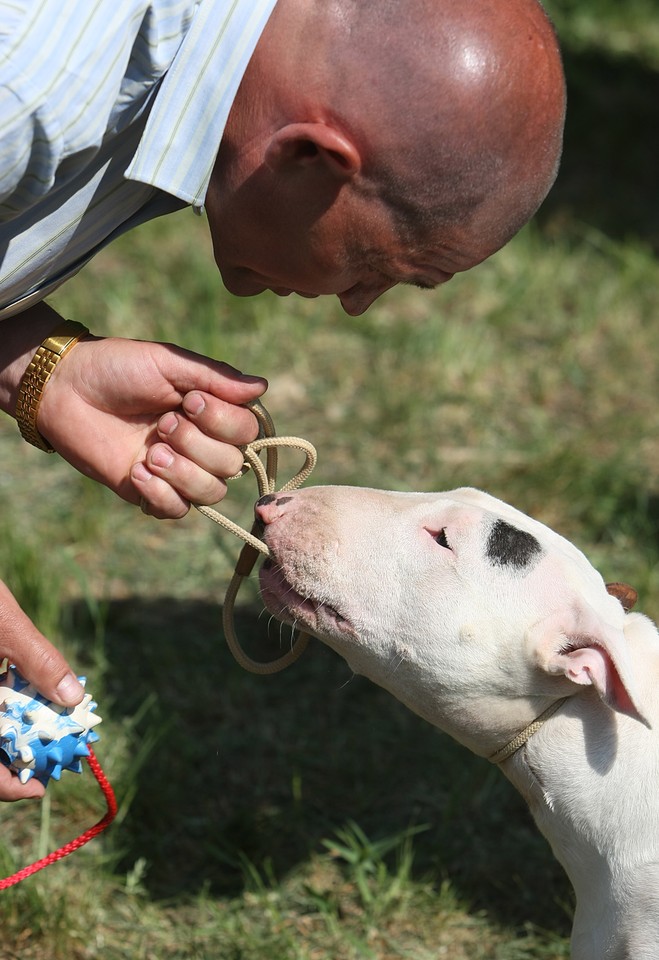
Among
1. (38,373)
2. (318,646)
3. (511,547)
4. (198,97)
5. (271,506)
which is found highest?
(198,97)

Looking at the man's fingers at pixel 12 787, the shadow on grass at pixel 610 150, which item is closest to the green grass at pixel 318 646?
the shadow on grass at pixel 610 150

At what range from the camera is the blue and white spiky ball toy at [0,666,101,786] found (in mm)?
1892

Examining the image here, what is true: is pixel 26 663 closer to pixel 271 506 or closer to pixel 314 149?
pixel 271 506

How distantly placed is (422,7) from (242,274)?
2.07 ft

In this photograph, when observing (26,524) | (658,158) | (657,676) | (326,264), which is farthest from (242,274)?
(658,158)

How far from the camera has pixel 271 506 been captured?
2307 millimetres

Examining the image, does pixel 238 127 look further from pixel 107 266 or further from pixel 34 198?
pixel 107 266

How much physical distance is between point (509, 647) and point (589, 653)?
0.15 metres

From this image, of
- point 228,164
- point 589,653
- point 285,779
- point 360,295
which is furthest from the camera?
point 285,779

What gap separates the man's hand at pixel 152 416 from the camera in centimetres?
213

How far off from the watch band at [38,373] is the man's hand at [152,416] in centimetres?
1

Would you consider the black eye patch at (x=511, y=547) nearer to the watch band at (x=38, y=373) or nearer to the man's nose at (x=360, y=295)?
the man's nose at (x=360, y=295)

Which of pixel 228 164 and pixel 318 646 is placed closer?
pixel 228 164

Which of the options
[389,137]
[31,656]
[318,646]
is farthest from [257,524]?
[318,646]
